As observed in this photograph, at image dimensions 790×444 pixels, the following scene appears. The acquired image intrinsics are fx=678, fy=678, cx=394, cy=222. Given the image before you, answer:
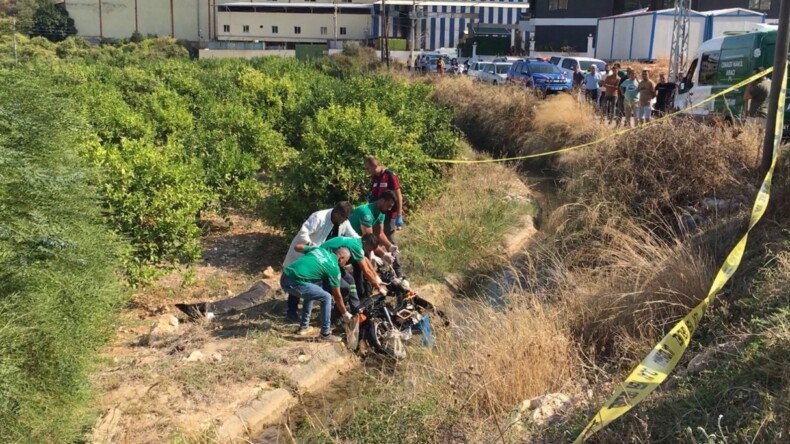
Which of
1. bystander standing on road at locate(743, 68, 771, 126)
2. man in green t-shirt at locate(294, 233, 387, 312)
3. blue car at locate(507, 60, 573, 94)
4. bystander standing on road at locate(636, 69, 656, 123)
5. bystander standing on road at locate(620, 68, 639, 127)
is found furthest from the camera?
blue car at locate(507, 60, 573, 94)

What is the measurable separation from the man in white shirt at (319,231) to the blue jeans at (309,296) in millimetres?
276

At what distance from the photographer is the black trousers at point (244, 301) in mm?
7730

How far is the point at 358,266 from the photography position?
297 inches

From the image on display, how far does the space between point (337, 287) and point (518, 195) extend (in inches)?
289

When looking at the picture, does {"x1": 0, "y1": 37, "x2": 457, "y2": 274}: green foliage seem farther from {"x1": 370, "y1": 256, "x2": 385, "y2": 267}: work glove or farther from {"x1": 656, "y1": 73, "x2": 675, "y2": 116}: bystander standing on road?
{"x1": 656, "y1": 73, "x2": 675, "y2": 116}: bystander standing on road

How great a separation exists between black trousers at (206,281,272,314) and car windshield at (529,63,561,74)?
18.6 meters

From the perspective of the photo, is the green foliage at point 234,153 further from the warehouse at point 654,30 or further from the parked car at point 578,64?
the warehouse at point 654,30

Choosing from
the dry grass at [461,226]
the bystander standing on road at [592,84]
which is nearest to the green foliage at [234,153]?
the dry grass at [461,226]

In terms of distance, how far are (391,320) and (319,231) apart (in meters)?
1.35

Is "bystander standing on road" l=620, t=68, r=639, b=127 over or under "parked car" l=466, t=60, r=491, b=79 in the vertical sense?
under

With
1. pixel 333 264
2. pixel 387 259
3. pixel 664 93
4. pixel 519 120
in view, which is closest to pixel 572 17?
pixel 519 120

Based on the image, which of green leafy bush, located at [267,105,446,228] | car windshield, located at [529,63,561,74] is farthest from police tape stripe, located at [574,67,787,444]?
car windshield, located at [529,63,561,74]

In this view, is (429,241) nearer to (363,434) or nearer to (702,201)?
(702,201)

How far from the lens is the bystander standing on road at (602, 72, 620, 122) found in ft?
59.0
